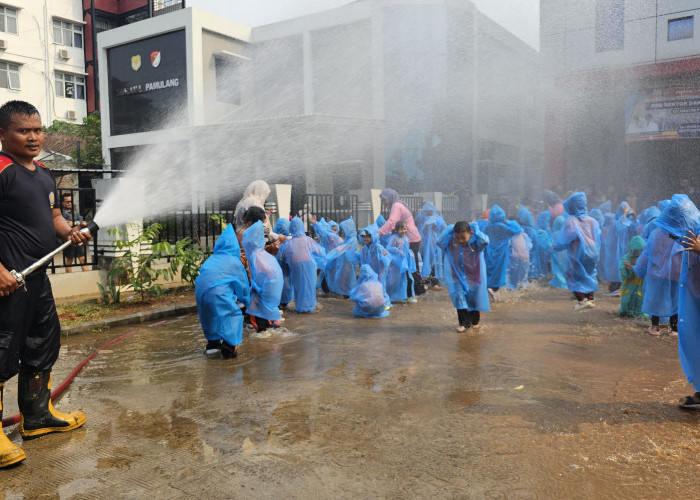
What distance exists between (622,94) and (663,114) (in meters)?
1.64

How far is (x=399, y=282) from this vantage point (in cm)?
833

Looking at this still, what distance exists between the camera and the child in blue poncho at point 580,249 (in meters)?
7.62

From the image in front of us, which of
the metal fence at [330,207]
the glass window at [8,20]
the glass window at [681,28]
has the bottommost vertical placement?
the metal fence at [330,207]

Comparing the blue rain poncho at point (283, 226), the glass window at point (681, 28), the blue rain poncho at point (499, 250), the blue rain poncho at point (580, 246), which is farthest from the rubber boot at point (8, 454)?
the glass window at point (681, 28)

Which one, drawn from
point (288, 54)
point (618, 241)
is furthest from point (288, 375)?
point (288, 54)

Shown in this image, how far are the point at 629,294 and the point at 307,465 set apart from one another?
5658 mm

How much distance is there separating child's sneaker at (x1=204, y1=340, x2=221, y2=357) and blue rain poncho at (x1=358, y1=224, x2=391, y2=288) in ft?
10.5

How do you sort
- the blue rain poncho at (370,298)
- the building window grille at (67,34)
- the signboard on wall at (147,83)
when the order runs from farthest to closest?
the building window grille at (67,34), the signboard on wall at (147,83), the blue rain poncho at (370,298)

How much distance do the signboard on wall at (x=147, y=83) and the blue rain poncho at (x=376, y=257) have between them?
1602cm

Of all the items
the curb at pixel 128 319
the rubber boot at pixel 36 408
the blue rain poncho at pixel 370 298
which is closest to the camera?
the rubber boot at pixel 36 408

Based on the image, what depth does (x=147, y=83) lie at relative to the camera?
76.2ft

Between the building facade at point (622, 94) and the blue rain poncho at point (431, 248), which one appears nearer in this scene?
the blue rain poncho at point (431, 248)

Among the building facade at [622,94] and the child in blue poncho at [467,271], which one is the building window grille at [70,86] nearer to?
the building facade at [622,94]

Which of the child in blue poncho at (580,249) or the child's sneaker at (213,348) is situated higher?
the child in blue poncho at (580,249)
